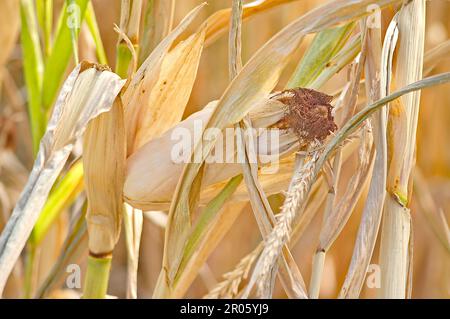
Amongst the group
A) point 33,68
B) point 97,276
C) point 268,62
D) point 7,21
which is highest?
point 7,21

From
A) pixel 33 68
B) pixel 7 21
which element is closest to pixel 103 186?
pixel 33 68

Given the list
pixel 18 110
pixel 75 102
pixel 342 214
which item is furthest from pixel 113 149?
pixel 18 110

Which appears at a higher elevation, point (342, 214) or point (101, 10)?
point (101, 10)

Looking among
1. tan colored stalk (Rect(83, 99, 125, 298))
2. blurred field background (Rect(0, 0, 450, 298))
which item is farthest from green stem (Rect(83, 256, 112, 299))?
blurred field background (Rect(0, 0, 450, 298))

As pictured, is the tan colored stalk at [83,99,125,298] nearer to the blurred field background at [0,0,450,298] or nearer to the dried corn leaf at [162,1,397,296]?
the dried corn leaf at [162,1,397,296]

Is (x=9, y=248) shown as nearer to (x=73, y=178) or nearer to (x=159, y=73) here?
(x=159, y=73)

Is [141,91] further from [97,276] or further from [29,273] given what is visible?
[29,273]

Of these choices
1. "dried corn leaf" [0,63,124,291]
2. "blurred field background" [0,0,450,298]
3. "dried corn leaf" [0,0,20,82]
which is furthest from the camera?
"blurred field background" [0,0,450,298]
